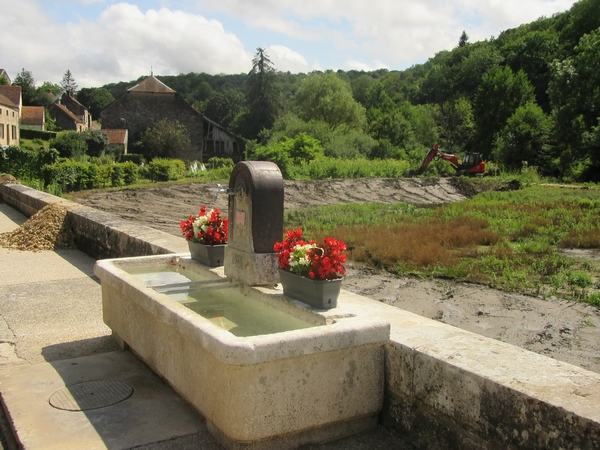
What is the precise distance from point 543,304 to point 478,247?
5.10m

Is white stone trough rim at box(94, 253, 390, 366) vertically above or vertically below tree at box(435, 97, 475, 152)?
below

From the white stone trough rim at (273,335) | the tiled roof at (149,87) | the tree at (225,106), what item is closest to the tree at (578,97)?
the tiled roof at (149,87)

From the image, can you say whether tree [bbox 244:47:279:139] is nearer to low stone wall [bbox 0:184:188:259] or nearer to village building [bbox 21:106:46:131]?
village building [bbox 21:106:46:131]

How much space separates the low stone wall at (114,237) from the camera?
22.8 feet

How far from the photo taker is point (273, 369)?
3041mm

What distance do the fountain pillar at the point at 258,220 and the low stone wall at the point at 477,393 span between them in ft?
2.56

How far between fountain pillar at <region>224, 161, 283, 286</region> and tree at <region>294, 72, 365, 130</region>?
53036 millimetres

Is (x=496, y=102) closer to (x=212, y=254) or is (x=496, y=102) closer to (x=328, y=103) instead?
(x=328, y=103)

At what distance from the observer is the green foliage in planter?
23.1 meters

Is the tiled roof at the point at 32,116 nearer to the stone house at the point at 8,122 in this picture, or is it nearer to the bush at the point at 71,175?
the stone house at the point at 8,122

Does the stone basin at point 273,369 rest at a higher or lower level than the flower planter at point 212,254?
lower

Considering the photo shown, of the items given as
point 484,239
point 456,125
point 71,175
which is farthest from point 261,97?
point 484,239

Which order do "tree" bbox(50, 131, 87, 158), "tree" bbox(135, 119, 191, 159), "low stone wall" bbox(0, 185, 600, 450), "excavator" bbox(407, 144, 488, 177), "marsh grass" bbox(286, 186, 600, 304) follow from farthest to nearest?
"tree" bbox(135, 119, 191, 159) → "tree" bbox(50, 131, 87, 158) → "excavator" bbox(407, 144, 488, 177) → "marsh grass" bbox(286, 186, 600, 304) → "low stone wall" bbox(0, 185, 600, 450)

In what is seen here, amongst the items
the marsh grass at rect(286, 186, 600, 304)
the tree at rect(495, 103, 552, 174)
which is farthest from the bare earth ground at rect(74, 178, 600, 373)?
the tree at rect(495, 103, 552, 174)
